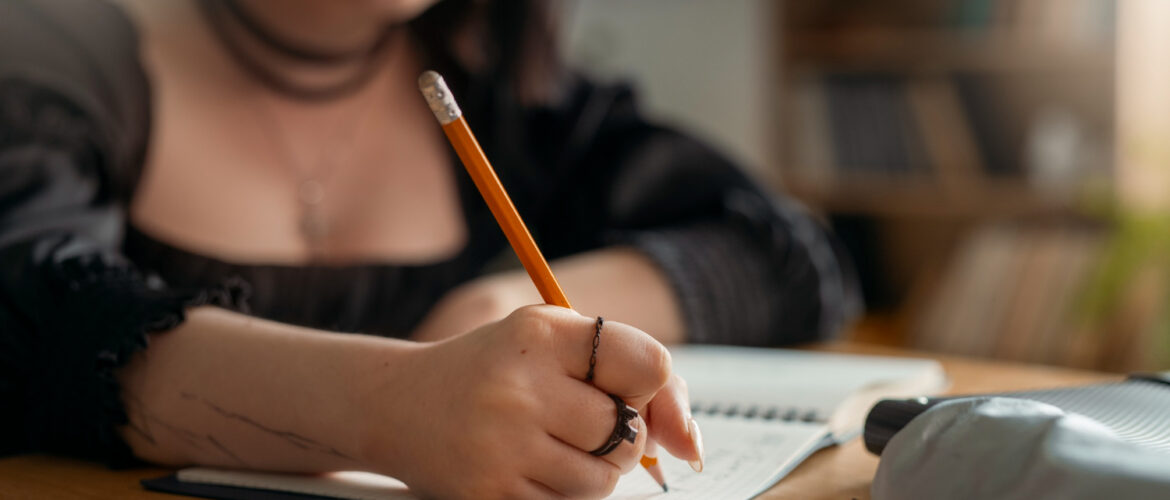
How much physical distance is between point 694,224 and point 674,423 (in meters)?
0.52

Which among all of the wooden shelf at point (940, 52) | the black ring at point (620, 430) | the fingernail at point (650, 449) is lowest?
the wooden shelf at point (940, 52)

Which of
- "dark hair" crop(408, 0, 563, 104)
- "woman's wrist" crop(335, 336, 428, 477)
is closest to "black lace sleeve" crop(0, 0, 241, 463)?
"woman's wrist" crop(335, 336, 428, 477)

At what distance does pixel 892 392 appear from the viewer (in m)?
0.64

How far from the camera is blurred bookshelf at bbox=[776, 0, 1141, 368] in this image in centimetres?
197

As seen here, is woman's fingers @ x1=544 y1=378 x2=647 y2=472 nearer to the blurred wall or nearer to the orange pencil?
the orange pencil

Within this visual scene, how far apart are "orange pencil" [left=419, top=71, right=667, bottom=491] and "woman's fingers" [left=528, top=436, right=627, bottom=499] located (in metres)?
0.04

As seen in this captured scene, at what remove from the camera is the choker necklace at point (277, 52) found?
3.00ft

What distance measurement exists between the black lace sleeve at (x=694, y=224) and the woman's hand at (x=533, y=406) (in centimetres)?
45

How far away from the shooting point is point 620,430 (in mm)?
372

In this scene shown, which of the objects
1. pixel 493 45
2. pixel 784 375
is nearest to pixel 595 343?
pixel 784 375

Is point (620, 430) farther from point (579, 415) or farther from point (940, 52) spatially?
point (940, 52)

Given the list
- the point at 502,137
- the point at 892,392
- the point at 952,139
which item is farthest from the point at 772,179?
the point at 892,392

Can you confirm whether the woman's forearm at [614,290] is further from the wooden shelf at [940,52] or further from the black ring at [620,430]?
Result: the wooden shelf at [940,52]

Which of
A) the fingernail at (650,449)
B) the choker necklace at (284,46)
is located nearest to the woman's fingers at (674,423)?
the fingernail at (650,449)
